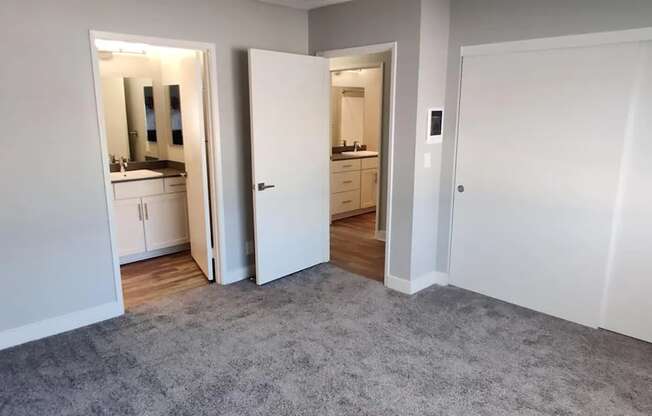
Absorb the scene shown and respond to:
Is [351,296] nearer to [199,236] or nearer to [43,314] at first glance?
[199,236]

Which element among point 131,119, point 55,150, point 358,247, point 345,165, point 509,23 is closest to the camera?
point 55,150

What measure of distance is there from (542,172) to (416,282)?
50.8 inches

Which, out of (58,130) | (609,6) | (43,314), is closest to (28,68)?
(58,130)

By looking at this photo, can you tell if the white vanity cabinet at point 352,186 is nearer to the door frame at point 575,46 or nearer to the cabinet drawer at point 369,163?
the cabinet drawer at point 369,163

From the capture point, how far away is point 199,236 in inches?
158

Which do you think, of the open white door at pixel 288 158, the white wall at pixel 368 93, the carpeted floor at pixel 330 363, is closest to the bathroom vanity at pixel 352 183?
the white wall at pixel 368 93

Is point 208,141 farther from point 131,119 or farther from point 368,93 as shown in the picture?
point 368,93

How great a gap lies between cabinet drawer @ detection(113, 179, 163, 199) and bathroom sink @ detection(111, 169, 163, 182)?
0.15 feet

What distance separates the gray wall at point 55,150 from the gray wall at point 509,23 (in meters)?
1.97

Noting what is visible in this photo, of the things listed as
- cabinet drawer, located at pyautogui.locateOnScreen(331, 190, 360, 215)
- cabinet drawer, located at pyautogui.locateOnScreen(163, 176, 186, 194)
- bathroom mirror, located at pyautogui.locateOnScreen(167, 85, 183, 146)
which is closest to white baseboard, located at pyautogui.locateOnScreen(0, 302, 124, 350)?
cabinet drawer, located at pyautogui.locateOnScreen(163, 176, 186, 194)

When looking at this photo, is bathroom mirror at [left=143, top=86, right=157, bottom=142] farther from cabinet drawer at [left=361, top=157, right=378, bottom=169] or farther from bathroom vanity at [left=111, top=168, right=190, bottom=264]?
cabinet drawer at [left=361, top=157, right=378, bottom=169]

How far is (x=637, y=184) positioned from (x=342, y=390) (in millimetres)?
2221

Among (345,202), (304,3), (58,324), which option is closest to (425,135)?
(304,3)

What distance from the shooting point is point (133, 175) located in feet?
14.0
